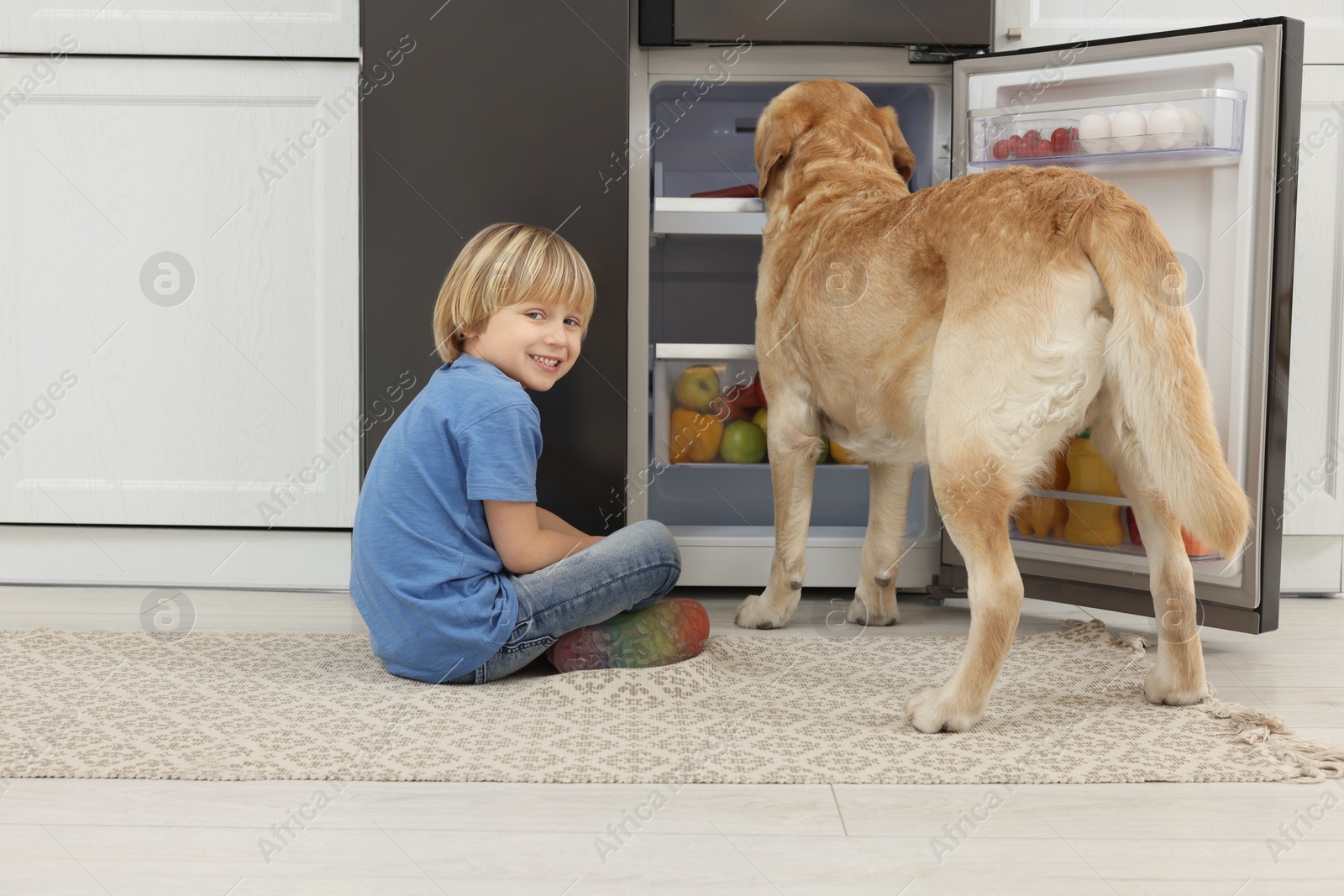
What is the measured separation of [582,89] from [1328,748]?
182 cm

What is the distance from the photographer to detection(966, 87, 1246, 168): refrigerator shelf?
2.03 metres

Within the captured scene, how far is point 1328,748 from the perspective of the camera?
143 cm

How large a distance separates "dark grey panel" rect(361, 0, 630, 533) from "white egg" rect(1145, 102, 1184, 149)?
1.11m

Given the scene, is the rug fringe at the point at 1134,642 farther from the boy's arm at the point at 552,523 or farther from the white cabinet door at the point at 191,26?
the white cabinet door at the point at 191,26

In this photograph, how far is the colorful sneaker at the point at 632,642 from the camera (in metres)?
1.75

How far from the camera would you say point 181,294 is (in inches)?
96.0

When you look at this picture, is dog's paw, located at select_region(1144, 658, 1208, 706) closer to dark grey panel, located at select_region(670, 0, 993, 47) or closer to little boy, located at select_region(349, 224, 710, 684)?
little boy, located at select_region(349, 224, 710, 684)

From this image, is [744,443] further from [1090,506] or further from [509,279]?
[509,279]

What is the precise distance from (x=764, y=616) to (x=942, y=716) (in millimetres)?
719

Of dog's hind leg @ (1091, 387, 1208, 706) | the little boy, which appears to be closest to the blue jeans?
the little boy

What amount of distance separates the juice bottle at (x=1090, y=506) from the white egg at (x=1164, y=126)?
2.11ft

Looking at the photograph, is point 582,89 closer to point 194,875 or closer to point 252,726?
point 252,726

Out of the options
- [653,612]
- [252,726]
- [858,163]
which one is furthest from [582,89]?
[252,726]

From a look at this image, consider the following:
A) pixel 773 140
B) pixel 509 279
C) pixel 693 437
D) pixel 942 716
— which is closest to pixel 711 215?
pixel 773 140
